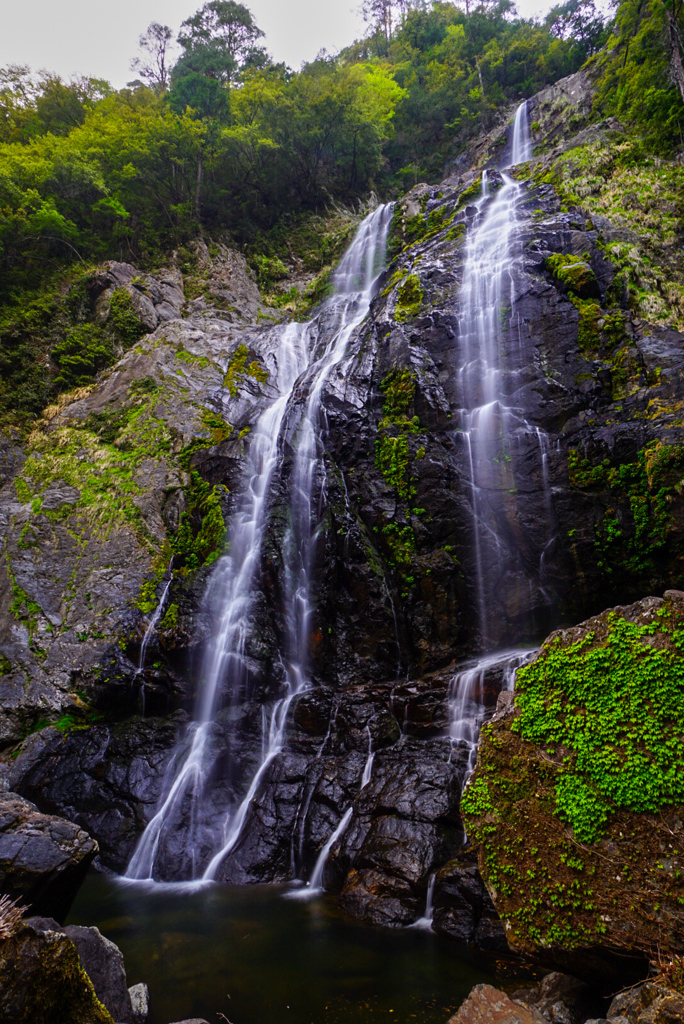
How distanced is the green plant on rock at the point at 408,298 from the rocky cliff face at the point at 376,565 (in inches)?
3.4

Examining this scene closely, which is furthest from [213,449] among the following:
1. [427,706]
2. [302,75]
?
[302,75]

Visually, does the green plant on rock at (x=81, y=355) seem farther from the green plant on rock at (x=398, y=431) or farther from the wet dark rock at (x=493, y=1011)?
the wet dark rock at (x=493, y=1011)

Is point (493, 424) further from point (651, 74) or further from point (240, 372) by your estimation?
point (651, 74)

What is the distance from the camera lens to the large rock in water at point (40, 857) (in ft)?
13.9

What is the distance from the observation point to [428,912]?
552 centimetres

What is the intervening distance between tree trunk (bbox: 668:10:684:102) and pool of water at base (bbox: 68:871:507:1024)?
58.8 feet

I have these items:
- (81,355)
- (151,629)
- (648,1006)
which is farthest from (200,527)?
(648,1006)

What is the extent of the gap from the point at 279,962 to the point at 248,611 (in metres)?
6.10

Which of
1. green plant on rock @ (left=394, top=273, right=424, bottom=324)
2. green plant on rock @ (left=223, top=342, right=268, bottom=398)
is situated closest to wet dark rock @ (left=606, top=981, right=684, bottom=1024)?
green plant on rock @ (left=394, top=273, right=424, bottom=324)

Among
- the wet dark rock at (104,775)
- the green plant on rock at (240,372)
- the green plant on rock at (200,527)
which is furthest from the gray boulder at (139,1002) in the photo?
the green plant on rock at (240,372)

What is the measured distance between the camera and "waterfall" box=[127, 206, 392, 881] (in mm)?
7898

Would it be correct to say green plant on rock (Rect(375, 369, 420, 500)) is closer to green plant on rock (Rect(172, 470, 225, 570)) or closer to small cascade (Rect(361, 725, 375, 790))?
green plant on rock (Rect(172, 470, 225, 570))

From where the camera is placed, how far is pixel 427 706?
26.0ft

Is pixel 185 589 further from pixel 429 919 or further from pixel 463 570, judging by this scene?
pixel 429 919
